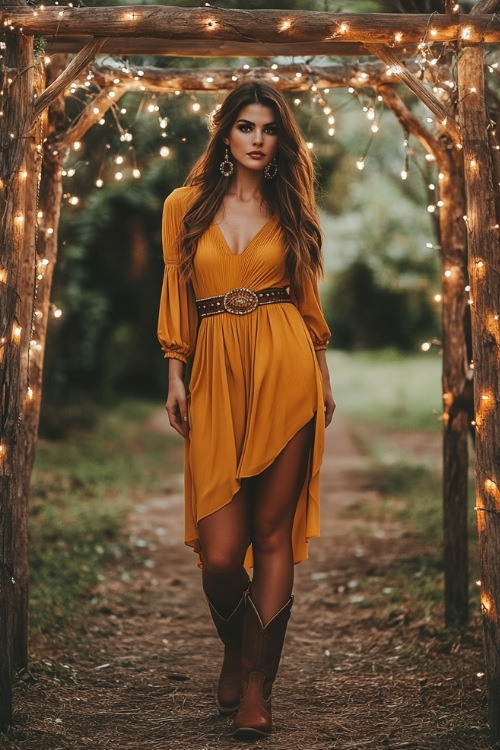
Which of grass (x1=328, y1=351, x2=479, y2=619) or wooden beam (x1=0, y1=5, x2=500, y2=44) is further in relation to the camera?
grass (x1=328, y1=351, x2=479, y2=619)

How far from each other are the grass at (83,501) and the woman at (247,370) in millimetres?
1700

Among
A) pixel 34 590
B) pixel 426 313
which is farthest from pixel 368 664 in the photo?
pixel 426 313

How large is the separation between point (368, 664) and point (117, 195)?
883 centimetres

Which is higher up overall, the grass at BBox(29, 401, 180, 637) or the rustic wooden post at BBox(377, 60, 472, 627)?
the rustic wooden post at BBox(377, 60, 472, 627)

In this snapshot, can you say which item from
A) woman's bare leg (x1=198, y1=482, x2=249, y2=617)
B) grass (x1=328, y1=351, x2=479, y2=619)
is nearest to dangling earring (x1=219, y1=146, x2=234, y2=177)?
woman's bare leg (x1=198, y1=482, x2=249, y2=617)

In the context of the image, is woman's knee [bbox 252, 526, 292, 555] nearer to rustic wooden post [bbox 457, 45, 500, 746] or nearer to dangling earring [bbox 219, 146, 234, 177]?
rustic wooden post [bbox 457, 45, 500, 746]

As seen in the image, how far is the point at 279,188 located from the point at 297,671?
2.24 m

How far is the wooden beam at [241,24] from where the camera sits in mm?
3449

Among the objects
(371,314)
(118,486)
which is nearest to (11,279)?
(118,486)

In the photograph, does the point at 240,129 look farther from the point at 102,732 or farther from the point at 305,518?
the point at 102,732

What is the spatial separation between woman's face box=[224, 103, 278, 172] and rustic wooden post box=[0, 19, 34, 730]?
31.1 inches

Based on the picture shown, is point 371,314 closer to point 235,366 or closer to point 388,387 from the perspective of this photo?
point 388,387

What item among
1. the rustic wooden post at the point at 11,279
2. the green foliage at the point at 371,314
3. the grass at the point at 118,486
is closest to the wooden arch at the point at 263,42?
the rustic wooden post at the point at 11,279

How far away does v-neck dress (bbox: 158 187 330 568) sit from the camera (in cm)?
339
